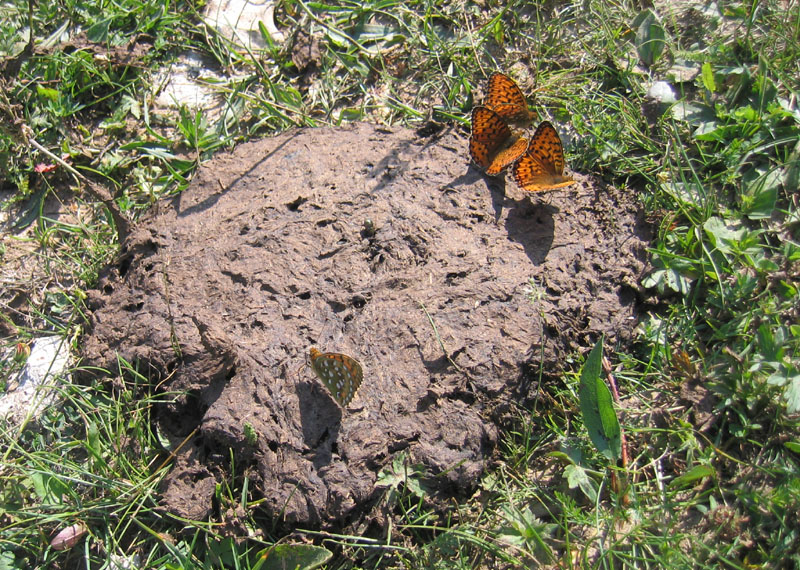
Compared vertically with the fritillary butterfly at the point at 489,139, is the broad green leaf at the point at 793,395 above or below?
below

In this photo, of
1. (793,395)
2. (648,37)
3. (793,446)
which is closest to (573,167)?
(648,37)

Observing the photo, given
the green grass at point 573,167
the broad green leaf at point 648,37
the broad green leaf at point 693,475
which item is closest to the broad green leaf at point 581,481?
the green grass at point 573,167

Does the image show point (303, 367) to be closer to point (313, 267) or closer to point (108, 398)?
point (313, 267)

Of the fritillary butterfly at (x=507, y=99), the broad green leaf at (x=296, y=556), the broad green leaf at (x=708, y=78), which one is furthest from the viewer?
the broad green leaf at (x=708, y=78)

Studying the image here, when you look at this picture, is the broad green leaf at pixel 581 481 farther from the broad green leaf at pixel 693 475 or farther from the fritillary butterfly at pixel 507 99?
the fritillary butterfly at pixel 507 99

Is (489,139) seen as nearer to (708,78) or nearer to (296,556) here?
(708,78)

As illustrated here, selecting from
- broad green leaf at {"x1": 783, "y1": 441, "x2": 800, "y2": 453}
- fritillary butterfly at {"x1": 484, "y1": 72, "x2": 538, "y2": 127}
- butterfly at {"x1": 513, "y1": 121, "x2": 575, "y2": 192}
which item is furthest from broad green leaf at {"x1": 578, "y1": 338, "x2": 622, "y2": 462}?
fritillary butterfly at {"x1": 484, "y1": 72, "x2": 538, "y2": 127}

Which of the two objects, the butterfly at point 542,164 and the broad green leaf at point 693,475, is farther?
the butterfly at point 542,164
